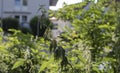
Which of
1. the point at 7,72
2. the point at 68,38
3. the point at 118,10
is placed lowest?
the point at 7,72

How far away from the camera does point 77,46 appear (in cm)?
231

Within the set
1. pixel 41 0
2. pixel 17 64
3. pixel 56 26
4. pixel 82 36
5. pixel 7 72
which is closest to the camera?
pixel 17 64

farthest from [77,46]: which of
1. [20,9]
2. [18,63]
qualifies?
[20,9]

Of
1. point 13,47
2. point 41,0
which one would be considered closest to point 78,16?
point 13,47

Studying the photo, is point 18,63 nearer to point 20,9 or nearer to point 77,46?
point 77,46

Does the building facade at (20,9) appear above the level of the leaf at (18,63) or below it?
below

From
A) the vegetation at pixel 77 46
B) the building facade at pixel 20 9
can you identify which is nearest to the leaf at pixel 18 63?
the vegetation at pixel 77 46

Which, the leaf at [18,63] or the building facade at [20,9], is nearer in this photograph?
the leaf at [18,63]

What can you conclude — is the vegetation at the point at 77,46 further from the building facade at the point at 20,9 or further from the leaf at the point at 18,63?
the building facade at the point at 20,9

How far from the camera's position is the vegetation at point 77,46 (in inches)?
87.5

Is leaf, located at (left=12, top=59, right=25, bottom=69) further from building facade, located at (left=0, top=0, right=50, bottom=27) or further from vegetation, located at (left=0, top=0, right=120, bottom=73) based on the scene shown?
building facade, located at (left=0, top=0, right=50, bottom=27)

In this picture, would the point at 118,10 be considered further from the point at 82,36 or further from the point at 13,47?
the point at 13,47

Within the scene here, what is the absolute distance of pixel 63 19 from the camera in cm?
265

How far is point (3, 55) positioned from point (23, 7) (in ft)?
124
